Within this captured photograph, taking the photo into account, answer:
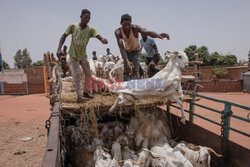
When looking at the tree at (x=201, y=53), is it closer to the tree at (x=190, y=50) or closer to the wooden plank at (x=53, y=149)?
the tree at (x=190, y=50)

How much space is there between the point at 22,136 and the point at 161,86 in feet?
18.9

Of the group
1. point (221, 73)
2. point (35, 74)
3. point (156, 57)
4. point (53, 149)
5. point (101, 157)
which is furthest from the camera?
point (221, 73)

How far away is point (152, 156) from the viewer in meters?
2.62

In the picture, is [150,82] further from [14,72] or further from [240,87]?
[14,72]

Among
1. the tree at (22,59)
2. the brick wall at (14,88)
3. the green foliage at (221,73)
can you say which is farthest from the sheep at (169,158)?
the tree at (22,59)

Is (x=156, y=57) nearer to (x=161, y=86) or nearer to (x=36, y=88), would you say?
(x=161, y=86)

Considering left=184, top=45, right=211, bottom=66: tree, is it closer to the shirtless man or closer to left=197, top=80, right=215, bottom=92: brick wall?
left=197, top=80, right=215, bottom=92: brick wall

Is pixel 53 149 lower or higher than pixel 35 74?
lower

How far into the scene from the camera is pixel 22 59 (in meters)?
38.4

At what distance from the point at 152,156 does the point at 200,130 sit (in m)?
1.03

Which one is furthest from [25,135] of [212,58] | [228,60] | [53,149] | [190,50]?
[228,60]

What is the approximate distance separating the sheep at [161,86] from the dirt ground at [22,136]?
3152mm

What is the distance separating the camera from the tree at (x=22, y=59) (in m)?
38.0

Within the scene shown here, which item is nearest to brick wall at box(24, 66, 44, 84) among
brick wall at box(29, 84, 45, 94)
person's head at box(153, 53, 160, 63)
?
brick wall at box(29, 84, 45, 94)
